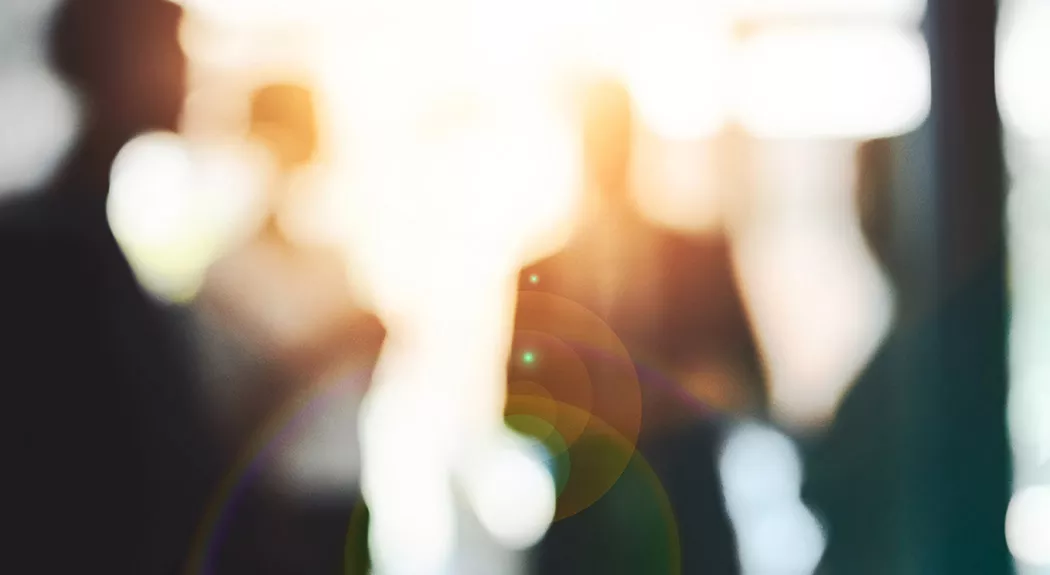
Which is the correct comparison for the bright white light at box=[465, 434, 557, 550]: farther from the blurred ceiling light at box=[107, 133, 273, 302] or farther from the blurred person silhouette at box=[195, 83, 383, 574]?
the blurred ceiling light at box=[107, 133, 273, 302]

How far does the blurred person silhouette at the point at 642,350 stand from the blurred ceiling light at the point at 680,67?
0.02m

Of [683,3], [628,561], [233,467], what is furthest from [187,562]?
[683,3]

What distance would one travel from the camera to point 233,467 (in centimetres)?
55

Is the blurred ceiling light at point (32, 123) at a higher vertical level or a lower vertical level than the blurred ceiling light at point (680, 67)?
lower

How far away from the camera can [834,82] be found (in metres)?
0.57

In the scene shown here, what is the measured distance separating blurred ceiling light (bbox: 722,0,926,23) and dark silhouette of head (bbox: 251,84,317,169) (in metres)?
0.30

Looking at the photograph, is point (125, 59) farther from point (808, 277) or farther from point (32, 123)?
point (808, 277)

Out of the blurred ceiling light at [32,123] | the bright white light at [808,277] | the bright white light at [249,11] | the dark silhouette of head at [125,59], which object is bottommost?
the bright white light at [808,277]

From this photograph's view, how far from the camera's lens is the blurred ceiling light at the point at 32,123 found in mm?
547

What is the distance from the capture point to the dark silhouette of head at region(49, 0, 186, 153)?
548 mm

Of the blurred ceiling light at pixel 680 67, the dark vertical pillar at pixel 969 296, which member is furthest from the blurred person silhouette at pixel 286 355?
the dark vertical pillar at pixel 969 296

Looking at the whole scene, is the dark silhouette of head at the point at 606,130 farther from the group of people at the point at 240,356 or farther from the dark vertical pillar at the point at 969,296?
the dark vertical pillar at the point at 969,296

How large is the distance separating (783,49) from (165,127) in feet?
1.39

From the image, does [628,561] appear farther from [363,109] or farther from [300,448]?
[363,109]
